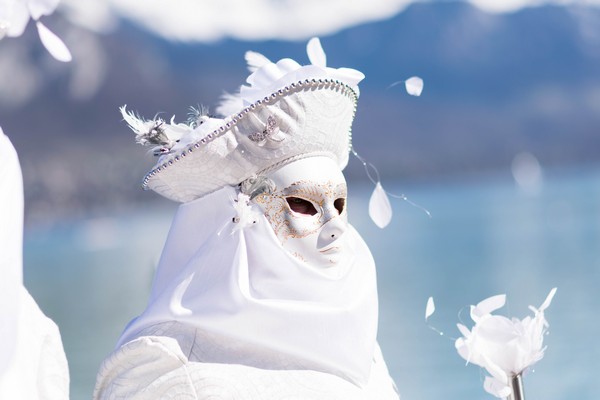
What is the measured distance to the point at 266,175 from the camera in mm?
2492

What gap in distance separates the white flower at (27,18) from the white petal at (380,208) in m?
1.07

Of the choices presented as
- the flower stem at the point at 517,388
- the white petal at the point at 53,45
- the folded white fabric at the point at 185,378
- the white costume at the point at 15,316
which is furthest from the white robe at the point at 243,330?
the white petal at the point at 53,45

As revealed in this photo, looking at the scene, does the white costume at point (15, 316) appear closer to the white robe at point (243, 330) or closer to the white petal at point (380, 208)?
the white robe at point (243, 330)

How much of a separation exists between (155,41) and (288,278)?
65415 mm

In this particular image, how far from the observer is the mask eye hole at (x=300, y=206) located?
98.0 inches

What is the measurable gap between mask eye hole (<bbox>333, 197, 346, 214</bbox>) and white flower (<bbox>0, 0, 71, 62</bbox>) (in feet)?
2.79

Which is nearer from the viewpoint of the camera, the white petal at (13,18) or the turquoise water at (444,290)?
the white petal at (13,18)

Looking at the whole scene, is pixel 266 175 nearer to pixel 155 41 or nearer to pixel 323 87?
pixel 323 87

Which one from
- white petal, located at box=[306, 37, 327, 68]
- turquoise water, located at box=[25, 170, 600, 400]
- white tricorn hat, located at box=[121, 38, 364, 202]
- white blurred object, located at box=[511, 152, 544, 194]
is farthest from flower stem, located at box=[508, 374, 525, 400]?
white blurred object, located at box=[511, 152, 544, 194]

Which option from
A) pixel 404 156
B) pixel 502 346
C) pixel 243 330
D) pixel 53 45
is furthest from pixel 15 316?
pixel 404 156

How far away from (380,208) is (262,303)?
1.75ft

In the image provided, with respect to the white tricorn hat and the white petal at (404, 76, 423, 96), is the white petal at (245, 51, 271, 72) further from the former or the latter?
the white petal at (404, 76, 423, 96)

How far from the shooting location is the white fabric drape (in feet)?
7.75

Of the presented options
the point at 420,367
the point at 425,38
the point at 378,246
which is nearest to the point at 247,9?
the point at 425,38
